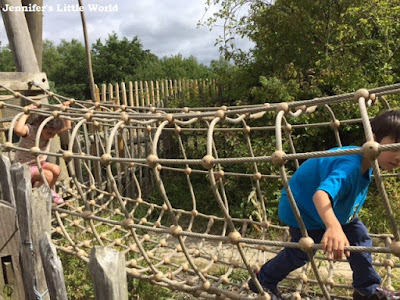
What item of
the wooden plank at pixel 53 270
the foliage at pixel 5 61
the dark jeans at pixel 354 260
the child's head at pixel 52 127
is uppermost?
the foliage at pixel 5 61

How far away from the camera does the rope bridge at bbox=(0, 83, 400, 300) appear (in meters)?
1.83

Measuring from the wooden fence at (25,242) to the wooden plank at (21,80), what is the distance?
169 centimetres

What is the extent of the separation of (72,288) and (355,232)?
2062 millimetres

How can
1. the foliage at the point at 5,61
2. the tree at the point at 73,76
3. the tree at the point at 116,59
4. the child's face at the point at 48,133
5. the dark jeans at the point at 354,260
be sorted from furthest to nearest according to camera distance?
the foliage at the point at 5,61 < the tree at the point at 73,76 < the tree at the point at 116,59 < the child's face at the point at 48,133 < the dark jeans at the point at 354,260

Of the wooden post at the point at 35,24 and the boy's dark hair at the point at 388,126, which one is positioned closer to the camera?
the boy's dark hair at the point at 388,126

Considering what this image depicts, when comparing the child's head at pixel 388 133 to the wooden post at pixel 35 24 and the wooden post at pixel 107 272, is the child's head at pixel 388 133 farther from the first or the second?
the wooden post at pixel 35 24

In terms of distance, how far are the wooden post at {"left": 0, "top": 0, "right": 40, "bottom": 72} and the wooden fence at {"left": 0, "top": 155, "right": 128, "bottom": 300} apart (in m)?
2.04

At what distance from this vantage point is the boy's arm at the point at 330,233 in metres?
1.46

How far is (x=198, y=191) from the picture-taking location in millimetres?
5387

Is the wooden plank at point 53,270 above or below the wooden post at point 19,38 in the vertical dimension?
below

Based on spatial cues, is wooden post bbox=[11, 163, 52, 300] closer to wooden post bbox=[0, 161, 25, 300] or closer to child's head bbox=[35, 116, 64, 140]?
wooden post bbox=[0, 161, 25, 300]

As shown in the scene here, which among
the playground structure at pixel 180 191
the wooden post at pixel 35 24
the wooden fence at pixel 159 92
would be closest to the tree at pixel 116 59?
the wooden fence at pixel 159 92

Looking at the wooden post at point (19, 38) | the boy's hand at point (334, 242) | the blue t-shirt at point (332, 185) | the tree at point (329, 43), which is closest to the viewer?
the boy's hand at point (334, 242)

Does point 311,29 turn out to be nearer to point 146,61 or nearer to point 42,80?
point 42,80
